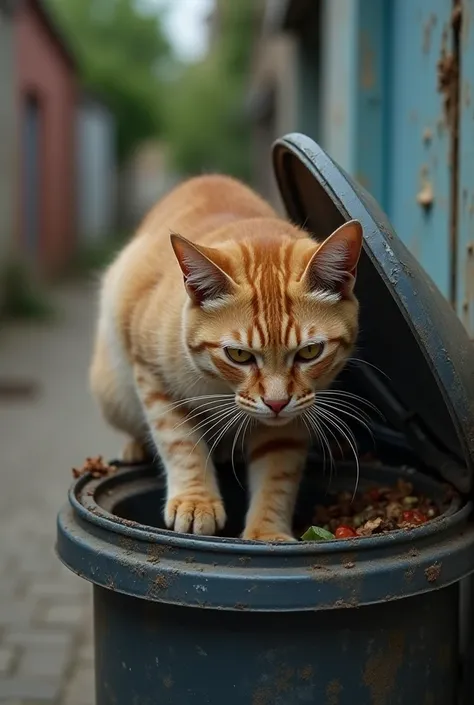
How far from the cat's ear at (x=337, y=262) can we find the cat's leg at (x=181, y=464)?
0.47 meters

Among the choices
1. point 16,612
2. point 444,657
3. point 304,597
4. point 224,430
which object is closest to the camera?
point 304,597

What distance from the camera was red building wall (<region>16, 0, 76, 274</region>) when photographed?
39.4 ft

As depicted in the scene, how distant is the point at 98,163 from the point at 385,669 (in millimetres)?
18652

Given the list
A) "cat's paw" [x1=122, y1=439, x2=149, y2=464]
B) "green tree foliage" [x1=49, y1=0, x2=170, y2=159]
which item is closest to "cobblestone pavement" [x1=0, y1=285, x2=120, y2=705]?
"cat's paw" [x1=122, y1=439, x2=149, y2=464]

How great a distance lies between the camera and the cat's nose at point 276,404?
1.87 m

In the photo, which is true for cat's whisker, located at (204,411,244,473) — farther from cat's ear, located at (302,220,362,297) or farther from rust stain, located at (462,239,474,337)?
rust stain, located at (462,239,474,337)

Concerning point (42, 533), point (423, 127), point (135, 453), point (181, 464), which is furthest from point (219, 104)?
point (181, 464)

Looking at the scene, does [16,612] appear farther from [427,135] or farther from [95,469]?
[427,135]

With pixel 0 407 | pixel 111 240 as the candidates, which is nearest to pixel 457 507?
pixel 0 407

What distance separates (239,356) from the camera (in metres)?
1.94

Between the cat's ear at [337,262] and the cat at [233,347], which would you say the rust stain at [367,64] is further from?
the cat's ear at [337,262]

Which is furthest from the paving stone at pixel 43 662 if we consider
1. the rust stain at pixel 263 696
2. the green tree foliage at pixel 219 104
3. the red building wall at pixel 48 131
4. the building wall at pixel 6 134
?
the green tree foliage at pixel 219 104

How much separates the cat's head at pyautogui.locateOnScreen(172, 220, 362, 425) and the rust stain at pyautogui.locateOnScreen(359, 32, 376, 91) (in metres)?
1.91

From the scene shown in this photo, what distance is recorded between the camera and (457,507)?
192 cm
